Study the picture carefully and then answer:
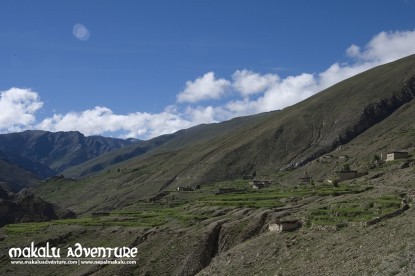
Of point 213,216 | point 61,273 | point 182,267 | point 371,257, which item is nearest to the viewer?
point 371,257

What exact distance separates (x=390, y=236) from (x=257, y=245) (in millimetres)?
13696

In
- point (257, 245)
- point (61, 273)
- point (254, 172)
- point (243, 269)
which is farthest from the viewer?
point (254, 172)

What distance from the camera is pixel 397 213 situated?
43969mm

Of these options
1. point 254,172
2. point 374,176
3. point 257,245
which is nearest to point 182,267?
point 257,245

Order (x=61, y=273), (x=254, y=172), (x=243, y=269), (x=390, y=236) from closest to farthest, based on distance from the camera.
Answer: (x=390, y=236) → (x=243, y=269) → (x=61, y=273) → (x=254, y=172)

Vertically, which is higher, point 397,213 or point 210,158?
point 210,158

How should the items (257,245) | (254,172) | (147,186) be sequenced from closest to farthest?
(257,245) → (254,172) → (147,186)

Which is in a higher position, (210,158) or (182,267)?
(210,158)

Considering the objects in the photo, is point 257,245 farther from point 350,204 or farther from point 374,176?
point 374,176

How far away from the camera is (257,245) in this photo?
47.1m

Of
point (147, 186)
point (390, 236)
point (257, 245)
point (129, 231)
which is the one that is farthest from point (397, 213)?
point (147, 186)

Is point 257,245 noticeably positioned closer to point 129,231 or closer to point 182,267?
point 182,267

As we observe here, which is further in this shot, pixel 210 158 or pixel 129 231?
pixel 210 158

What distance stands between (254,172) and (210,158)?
85.2ft
